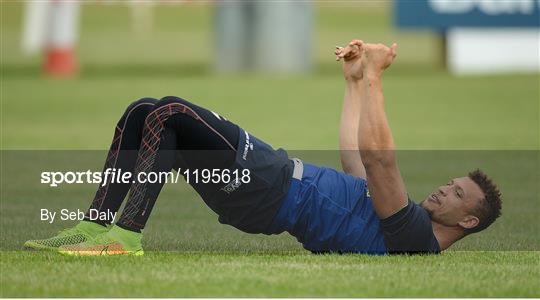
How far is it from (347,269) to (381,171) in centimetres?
50

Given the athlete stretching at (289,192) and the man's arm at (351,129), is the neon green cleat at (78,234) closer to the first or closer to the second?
the athlete stretching at (289,192)

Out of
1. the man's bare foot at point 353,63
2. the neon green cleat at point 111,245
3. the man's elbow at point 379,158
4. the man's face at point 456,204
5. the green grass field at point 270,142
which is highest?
the man's bare foot at point 353,63

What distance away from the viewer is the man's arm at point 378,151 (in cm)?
698

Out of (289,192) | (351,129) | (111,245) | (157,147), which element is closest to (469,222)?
(289,192)

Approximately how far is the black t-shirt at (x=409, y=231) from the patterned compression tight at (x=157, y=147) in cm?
86

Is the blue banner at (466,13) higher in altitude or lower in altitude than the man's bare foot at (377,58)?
lower

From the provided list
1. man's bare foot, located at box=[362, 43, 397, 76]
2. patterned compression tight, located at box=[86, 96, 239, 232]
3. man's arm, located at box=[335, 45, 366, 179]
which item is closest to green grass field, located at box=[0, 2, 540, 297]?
patterned compression tight, located at box=[86, 96, 239, 232]

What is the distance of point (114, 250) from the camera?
7.12 metres

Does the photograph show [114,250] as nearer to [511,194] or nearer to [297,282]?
[297,282]

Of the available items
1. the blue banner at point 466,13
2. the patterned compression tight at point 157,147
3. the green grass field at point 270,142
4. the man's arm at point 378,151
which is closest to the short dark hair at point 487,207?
the green grass field at point 270,142

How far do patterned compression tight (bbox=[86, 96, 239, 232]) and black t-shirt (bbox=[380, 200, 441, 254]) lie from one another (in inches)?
33.9

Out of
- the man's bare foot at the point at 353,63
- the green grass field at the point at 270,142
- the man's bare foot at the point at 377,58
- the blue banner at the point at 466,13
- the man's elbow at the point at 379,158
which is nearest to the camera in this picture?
the green grass field at the point at 270,142

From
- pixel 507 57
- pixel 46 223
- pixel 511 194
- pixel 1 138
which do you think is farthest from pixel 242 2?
pixel 46 223

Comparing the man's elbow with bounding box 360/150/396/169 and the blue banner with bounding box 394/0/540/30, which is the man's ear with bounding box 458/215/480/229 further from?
the blue banner with bounding box 394/0/540/30
